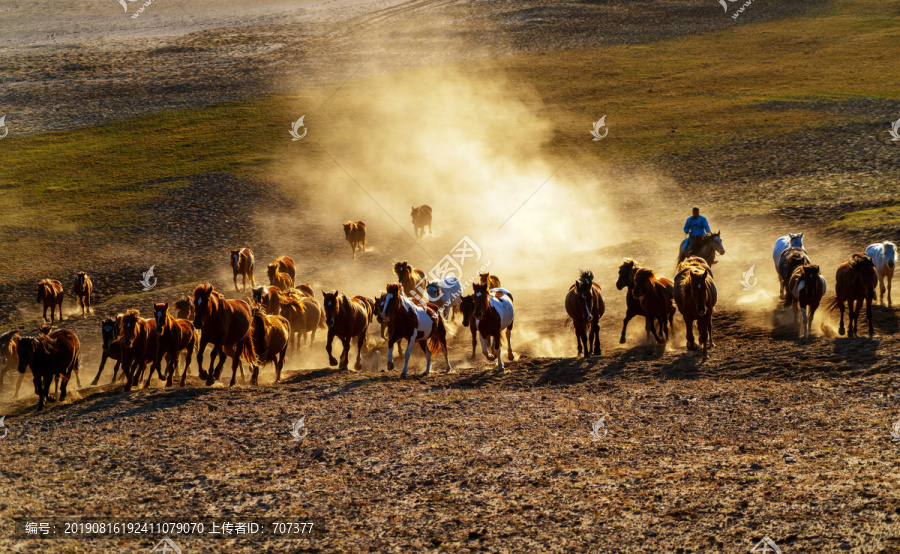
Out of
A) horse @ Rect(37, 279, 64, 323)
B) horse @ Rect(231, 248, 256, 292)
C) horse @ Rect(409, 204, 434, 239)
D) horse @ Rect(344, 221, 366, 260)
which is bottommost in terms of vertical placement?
horse @ Rect(37, 279, 64, 323)

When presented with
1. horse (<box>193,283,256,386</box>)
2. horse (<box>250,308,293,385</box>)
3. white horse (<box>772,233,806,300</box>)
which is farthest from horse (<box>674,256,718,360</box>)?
horse (<box>193,283,256,386</box>)

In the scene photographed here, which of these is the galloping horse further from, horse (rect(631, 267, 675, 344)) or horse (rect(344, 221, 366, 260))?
horse (rect(344, 221, 366, 260))

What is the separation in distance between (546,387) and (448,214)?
2612 centimetres

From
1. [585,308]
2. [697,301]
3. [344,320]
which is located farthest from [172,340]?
[697,301]

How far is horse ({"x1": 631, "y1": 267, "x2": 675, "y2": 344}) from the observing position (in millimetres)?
17812

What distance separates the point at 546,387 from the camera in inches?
616

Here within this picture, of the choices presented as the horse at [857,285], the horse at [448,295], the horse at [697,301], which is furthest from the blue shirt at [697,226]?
the horse at [448,295]

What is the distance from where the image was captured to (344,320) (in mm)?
17750

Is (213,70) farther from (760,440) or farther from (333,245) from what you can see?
(760,440)

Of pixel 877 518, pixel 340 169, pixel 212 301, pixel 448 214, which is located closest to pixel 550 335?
pixel 212 301

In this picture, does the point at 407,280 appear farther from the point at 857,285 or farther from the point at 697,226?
the point at 857,285

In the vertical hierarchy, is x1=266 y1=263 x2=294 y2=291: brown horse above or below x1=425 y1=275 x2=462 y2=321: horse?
above

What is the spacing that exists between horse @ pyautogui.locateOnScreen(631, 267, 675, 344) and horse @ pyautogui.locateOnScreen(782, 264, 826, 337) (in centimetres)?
284

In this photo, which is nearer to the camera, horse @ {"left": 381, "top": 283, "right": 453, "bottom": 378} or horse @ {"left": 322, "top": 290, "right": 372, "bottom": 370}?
horse @ {"left": 381, "top": 283, "right": 453, "bottom": 378}
